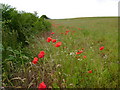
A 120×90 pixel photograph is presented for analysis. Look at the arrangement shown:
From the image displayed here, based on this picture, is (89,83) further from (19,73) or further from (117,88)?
(19,73)

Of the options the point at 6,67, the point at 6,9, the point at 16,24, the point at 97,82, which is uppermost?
the point at 6,9

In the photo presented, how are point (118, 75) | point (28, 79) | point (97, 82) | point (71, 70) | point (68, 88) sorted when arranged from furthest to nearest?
point (118, 75) → point (71, 70) → point (28, 79) → point (97, 82) → point (68, 88)

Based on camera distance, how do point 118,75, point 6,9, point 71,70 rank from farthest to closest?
point 6,9 → point 118,75 → point 71,70

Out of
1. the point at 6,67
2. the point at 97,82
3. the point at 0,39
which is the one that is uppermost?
the point at 0,39

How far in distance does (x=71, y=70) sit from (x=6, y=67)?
48.4 inches

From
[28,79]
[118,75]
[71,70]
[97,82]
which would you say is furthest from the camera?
[118,75]

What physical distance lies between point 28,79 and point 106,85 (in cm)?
134

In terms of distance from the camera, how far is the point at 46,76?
2.15 metres

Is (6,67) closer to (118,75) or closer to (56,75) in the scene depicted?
(56,75)

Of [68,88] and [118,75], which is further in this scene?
[118,75]

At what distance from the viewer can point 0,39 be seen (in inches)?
99.8

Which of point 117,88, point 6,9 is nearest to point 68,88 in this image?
point 117,88

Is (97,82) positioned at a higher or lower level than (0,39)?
lower

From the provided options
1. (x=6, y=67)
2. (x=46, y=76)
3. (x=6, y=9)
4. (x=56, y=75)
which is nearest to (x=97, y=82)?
(x=56, y=75)
